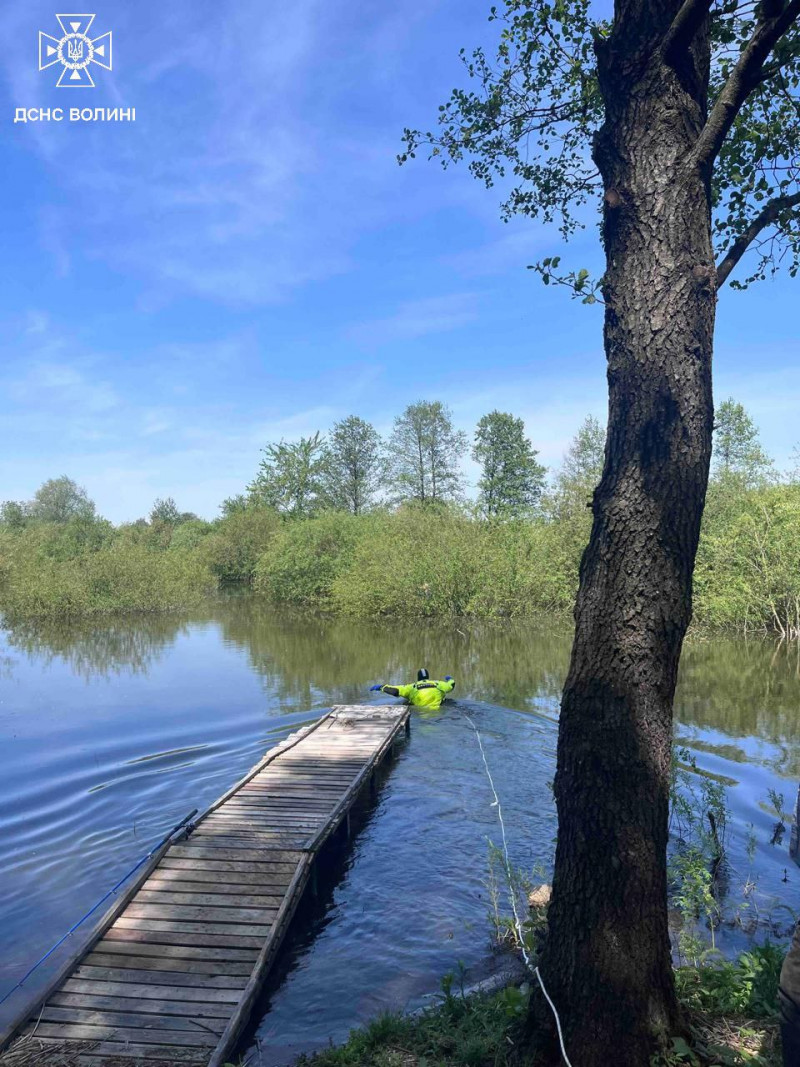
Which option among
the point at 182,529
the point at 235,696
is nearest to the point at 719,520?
the point at 235,696

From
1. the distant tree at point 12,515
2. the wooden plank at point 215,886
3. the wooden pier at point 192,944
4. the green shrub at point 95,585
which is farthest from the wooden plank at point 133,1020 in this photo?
the distant tree at point 12,515

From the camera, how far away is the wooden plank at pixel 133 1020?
491cm

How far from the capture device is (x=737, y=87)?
11.8 feet

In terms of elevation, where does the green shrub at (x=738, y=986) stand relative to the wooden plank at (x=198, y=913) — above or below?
above

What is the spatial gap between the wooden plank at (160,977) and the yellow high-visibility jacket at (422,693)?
10091 millimetres

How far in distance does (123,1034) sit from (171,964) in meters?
0.73

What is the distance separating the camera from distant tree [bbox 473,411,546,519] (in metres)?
56.4

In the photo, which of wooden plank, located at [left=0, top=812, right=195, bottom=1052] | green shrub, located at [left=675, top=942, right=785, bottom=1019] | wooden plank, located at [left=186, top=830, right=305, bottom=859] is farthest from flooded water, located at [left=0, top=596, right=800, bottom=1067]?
green shrub, located at [left=675, top=942, right=785, bottom=1019]

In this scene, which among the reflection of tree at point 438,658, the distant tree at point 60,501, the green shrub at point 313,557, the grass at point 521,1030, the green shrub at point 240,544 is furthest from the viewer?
the distant tree at point 60,501

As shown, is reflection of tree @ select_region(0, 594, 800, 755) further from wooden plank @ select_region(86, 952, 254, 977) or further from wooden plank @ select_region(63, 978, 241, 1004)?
wooden plank @ select_region(63, 978, 241, 1004)

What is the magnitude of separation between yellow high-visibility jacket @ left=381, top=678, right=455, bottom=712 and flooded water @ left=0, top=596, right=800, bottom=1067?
1.41 feet

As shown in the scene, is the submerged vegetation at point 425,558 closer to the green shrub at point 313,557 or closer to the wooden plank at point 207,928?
the green shrub at point 313,557

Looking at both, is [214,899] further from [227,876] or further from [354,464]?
[354,464]

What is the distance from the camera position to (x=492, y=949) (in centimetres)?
661
